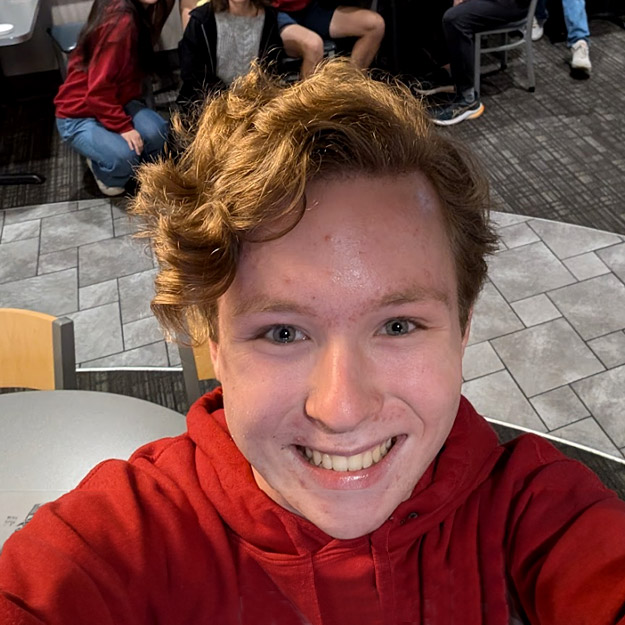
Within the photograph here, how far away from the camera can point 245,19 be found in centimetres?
347

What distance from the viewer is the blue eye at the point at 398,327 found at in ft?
2.59

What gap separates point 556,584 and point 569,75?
4122mm

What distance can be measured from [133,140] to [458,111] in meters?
1.89

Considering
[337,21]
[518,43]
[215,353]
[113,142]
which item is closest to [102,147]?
[113,142]

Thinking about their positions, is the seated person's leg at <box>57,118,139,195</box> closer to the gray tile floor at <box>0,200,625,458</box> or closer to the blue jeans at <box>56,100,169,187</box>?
the blue jeans at <box>56,100,169,187</box>

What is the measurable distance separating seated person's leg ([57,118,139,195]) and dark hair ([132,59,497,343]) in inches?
98.5

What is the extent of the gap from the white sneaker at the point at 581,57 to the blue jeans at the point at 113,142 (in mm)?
2599

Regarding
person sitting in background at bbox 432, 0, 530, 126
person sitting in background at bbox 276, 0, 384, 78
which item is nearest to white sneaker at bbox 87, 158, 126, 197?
Answer: person sitting in background at bbox 276, 0, 384, 78

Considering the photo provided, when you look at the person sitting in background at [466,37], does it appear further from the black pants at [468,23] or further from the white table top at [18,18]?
the white table top at [18,18]

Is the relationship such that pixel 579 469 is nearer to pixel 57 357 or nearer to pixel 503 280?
pixel 57 357

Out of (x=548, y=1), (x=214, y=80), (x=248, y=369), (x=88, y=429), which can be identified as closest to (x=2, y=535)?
(x=88, y=429)

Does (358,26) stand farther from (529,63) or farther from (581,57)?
(581,57)

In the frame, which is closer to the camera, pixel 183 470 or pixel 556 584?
pixel 556 584

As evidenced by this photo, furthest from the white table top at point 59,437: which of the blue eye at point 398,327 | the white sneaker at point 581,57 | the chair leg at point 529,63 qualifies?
the white sneaker at point 581,57
